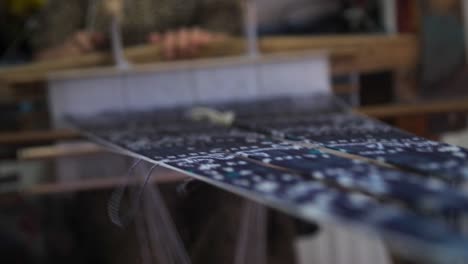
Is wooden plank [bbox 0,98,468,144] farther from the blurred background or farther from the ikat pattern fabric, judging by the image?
the ikat pattern fabric

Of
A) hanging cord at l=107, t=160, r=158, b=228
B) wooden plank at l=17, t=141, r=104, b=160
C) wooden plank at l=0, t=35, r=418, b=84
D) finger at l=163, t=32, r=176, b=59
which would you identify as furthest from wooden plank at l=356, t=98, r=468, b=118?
hanging cord at l=107, t=160, r=158, b=228

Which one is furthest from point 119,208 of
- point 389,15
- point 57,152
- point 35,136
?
point 389,15

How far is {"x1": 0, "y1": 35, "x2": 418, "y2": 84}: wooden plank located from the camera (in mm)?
2195

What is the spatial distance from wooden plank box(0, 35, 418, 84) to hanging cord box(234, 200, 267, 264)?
733mm

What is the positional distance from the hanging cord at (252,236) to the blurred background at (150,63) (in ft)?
0.08

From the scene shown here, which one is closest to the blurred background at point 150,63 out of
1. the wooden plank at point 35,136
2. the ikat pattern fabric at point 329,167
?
the wooden plank at point 35,136

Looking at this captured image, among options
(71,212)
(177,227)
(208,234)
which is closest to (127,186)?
(177,227)

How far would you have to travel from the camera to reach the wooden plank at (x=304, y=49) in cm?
220

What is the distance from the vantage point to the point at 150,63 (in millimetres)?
2256

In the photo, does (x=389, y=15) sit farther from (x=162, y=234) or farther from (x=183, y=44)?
(x=162, y=234)

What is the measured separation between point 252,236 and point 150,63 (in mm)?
839

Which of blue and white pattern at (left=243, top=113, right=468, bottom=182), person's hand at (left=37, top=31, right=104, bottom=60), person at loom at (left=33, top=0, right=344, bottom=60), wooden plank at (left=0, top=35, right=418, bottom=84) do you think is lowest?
blue and white pattern at (left=243, top=113, right=468, bottom=182)

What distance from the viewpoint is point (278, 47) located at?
7.41ft

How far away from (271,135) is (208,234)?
0.88 ft
